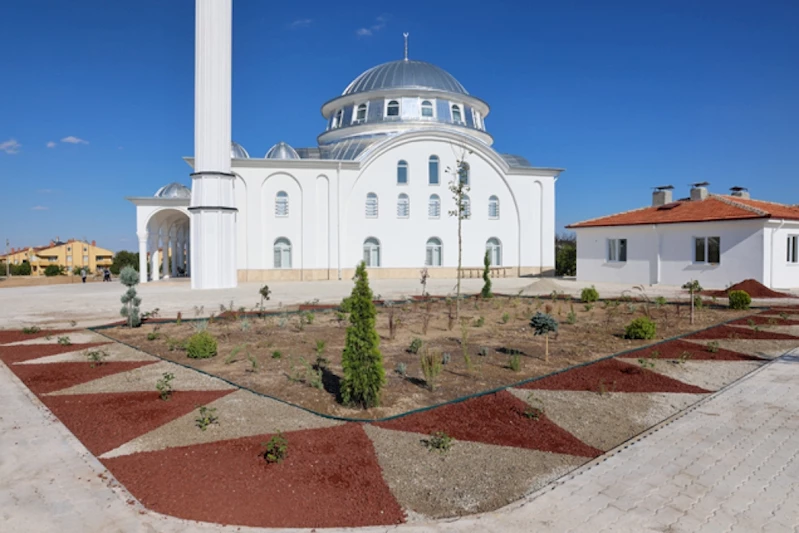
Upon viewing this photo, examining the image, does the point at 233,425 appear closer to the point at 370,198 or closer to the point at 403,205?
the point at 370,198

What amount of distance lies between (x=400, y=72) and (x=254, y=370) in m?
35.6

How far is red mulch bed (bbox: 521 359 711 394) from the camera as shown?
718cm

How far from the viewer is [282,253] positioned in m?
33.0

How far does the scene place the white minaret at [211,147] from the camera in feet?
85.7

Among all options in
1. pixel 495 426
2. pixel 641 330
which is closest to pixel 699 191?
pixel 641 330

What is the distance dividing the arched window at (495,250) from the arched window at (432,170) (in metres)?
5.81

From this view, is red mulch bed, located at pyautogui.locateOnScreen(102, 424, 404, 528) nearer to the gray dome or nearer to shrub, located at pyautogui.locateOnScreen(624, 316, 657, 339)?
shrub, located at pyautogui.locateOnScreen(624, 316, 657, 339)

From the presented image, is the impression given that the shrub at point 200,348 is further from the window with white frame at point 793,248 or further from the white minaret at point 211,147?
the window with white frame at point 793,248

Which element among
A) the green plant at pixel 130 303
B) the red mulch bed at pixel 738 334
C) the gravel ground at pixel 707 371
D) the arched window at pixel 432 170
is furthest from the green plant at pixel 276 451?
the arched window at pixel 432 170

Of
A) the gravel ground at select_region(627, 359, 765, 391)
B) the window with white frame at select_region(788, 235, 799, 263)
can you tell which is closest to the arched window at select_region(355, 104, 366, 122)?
the window with white frame at select_region(788, 235, 799, 263)

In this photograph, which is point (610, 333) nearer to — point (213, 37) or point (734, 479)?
point (734, 479)

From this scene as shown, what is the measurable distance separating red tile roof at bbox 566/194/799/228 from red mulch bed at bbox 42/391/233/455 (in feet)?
77.1

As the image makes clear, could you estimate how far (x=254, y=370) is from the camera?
815 cm

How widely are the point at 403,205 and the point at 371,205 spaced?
85.9 inches
